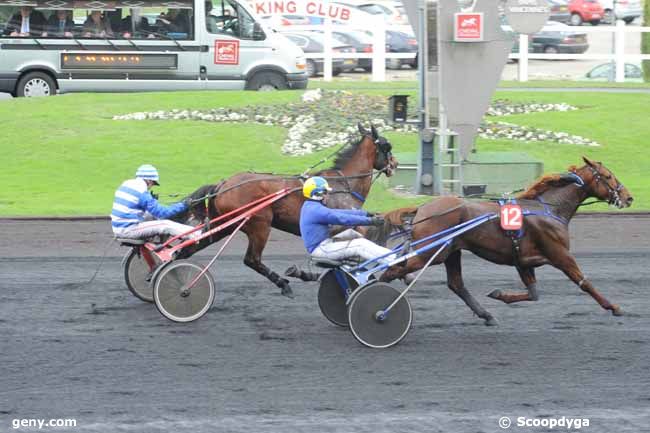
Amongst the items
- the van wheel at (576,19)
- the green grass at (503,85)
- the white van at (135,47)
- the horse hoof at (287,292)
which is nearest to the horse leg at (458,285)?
the horse hoof at (287,292)

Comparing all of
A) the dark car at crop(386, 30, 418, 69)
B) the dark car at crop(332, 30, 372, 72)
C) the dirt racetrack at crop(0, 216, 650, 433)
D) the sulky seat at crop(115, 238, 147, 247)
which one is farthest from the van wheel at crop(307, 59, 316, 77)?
the sulky seat at crop(115, 238, 147, 247)

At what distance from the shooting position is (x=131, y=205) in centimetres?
901

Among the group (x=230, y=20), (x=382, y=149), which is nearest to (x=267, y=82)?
(x=230, y=20)

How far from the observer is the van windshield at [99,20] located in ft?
67.7

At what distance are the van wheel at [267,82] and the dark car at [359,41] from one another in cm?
739

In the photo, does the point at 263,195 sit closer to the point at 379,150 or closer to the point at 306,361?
the point at 379,150

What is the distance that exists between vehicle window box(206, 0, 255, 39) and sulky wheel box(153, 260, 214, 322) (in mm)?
12916

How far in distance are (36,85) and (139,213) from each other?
12.9 meters

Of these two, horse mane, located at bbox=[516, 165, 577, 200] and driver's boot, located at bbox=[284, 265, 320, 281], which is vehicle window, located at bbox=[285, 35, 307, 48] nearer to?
driver's boot, located at bbox=[284, 265, 320, 281]

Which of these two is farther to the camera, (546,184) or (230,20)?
(230,20)

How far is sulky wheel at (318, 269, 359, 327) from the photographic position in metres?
8.59

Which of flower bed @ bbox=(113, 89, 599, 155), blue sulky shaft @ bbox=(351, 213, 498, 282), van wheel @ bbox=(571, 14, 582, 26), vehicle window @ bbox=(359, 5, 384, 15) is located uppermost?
vehicle window @ bbox=(359, 5, 384, 15)

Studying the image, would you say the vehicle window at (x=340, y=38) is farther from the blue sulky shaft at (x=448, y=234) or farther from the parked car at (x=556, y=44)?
the blue sulky shaft at (x=448, y=234)

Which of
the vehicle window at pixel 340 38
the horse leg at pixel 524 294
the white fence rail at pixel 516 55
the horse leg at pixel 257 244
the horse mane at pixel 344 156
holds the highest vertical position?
the vehicle window at pixel 340 38
